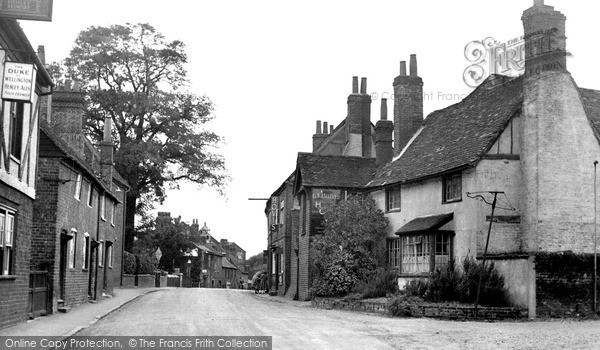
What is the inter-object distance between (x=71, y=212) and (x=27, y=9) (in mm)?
12213

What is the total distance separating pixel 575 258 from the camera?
23.6 metres

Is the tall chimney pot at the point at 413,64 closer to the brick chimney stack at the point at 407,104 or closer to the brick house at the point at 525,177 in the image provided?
the brick chimney stack at the point at 407,104

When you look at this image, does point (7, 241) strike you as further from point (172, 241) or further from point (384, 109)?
point (172, 241)

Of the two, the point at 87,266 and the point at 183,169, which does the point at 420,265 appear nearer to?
the point at 87,266

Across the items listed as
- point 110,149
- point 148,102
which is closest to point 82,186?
point 110,149

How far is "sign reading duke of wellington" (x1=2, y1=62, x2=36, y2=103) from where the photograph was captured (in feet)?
49.8

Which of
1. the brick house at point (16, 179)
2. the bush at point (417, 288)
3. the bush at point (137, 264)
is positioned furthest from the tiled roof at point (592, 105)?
the bush at point (137, 264)

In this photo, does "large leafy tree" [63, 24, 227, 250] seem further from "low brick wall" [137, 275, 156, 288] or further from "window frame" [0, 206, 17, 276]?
"window frame" [0, 206, 17, 276]

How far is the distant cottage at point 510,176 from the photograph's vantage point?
80.8 feet

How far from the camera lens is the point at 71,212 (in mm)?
24891

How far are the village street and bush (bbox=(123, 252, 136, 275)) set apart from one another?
26.4 m

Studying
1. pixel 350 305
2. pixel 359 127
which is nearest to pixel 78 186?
pixel 350 305

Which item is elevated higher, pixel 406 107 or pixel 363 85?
pixel 363 85

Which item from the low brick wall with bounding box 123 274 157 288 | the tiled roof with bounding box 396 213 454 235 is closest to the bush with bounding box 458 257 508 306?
the tiled roof with bounding box 396 213 454 235
